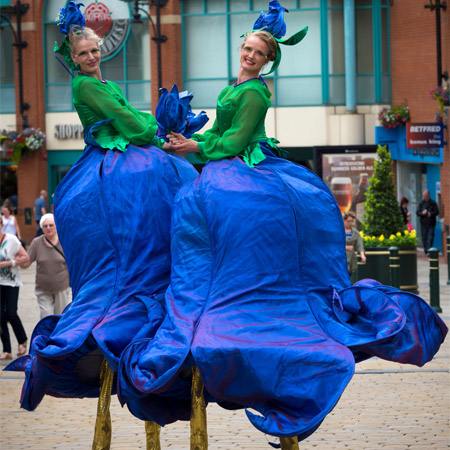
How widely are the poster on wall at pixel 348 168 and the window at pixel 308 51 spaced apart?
3.16m

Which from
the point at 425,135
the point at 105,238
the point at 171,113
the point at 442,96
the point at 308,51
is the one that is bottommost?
the point at 105,238

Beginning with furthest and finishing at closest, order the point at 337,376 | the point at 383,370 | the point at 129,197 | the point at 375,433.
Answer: the point at 383,370 < the point at 375,433 < the point at 129,197 < the point at 337,376

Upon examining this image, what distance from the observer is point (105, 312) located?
576 centimetres

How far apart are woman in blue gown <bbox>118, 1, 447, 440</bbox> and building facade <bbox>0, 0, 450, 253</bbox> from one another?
2163cm

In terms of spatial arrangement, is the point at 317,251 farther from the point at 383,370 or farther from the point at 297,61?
the point at 297,61

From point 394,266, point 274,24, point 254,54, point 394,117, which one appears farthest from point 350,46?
point 254,54

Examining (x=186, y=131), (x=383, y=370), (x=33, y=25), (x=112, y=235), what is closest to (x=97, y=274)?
(x=112, y=235)

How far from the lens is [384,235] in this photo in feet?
53.6

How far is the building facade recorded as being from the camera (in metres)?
27.9

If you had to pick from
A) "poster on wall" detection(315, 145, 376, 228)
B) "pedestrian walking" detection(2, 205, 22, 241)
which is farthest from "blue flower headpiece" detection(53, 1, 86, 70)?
"poster on wall" detection(315, 145, 376, 228)

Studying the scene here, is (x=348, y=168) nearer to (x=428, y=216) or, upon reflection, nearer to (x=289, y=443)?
(x=428, y=216)

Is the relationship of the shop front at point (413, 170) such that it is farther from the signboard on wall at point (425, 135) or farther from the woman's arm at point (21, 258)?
the woman's arm at point (21, 258)

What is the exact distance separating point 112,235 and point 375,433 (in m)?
3.31

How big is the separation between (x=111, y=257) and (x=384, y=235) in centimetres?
1097
